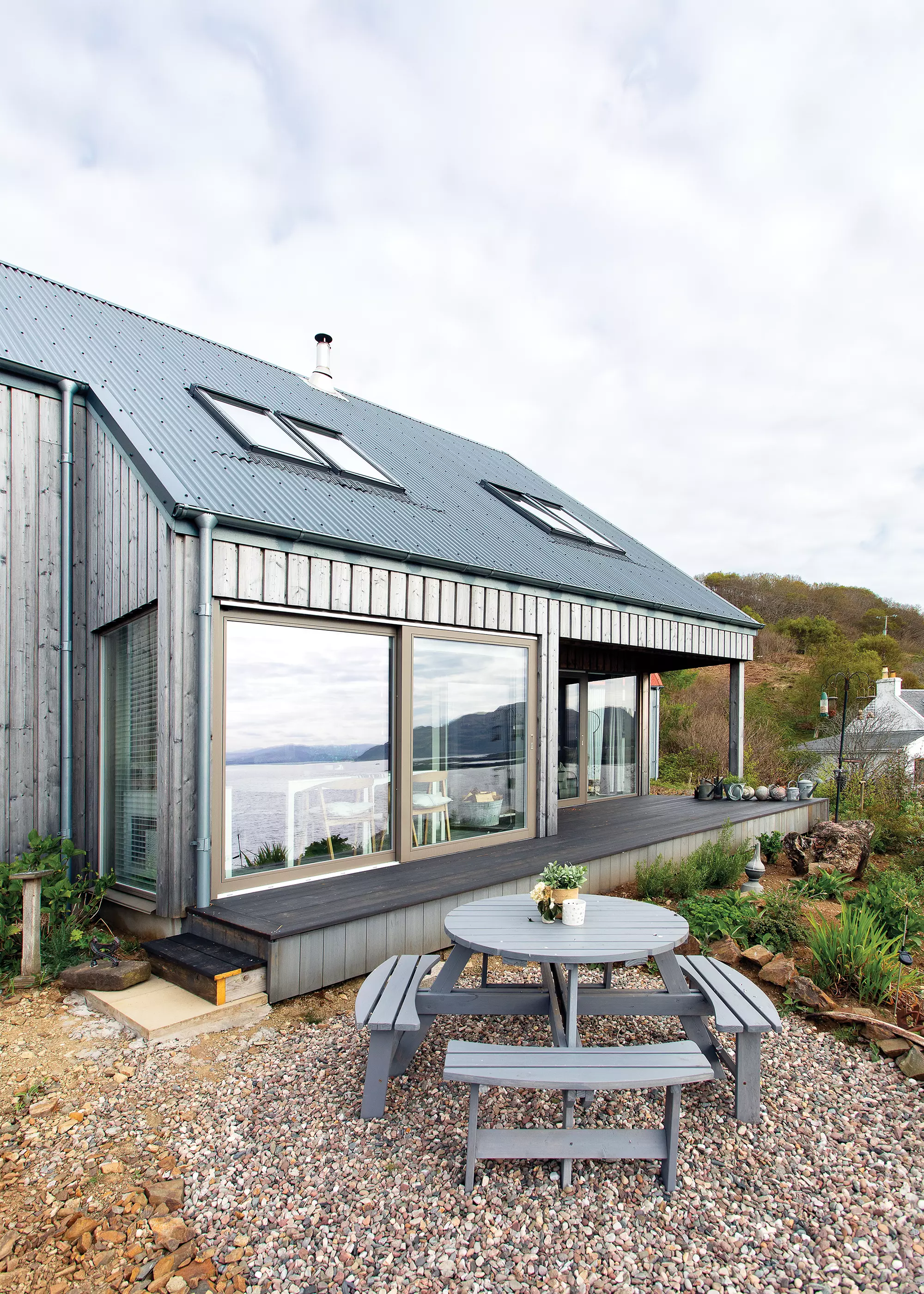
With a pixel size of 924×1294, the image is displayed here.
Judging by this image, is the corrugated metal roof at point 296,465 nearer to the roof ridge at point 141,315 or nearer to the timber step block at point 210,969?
the roof ridge at point 141,315

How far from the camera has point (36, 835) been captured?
4.29 metres

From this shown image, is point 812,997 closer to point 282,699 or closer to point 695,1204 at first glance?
point 695,1204

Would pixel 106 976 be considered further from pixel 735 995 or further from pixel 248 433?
pixel 248 433

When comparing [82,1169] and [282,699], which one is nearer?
[82,1169]

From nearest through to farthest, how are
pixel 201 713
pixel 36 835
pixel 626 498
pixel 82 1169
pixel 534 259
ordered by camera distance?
pixel 82 1169 → pixel 201 713 → pixel 36 835 → pixel 534 259 → pixel 626 498

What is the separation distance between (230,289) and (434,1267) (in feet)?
41.6

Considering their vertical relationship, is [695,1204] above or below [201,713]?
below

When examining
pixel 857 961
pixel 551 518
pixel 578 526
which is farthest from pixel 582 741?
pixel 857 961

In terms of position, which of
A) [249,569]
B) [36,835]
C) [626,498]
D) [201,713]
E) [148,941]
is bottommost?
[148,941]

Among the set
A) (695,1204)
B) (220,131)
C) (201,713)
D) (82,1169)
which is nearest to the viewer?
(695,1204)

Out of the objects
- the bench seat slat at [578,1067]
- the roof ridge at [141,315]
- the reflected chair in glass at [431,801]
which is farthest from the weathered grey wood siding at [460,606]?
the roof ridge at [141,315]

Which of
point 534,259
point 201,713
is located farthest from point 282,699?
point 534,259

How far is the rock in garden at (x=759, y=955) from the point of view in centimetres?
375

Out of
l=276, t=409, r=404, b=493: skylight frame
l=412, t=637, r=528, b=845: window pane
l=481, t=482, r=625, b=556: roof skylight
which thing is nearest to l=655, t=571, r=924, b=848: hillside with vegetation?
l=481, t=482, r=625, b=556: roof skylight
